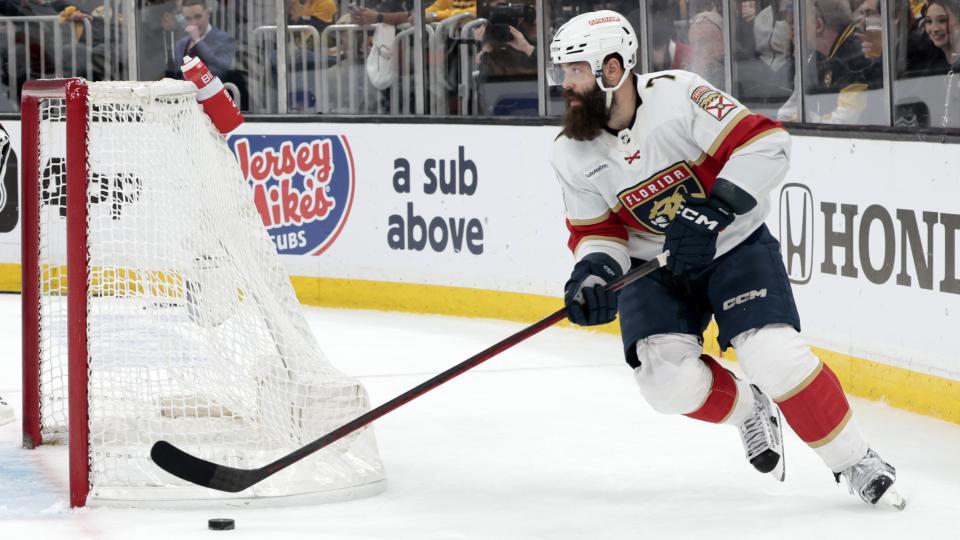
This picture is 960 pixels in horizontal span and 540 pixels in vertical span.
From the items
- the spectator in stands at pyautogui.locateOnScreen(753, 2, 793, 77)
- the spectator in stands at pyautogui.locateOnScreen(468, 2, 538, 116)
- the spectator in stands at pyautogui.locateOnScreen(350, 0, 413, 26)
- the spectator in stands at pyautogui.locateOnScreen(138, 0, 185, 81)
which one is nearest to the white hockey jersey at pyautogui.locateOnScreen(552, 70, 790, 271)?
the spectator in stands at pyautogui.locateOnScreen(753, 2, 793, 77)

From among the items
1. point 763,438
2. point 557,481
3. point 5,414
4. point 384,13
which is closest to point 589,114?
point 763,438

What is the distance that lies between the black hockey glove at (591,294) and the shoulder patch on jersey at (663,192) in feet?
0.46

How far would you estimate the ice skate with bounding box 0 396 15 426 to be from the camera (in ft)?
14.7

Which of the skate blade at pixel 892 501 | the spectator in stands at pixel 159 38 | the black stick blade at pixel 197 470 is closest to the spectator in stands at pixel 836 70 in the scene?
the skate blade at pixel 892 501

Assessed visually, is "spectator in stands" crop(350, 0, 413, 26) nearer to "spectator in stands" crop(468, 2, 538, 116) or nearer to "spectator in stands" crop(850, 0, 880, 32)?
"spectator in stands" crop(468, 2, 538, 116)

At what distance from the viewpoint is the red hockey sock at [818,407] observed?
3.25 meters

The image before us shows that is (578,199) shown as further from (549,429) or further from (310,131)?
(310,131)

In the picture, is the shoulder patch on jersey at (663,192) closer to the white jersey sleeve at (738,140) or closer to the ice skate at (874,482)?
the white jersey sleeve at (738,140)

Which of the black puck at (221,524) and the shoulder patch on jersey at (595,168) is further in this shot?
the shoulder patch on jersey at (595,168)

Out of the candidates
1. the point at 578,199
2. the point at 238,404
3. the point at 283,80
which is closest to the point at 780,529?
the point at 578,199

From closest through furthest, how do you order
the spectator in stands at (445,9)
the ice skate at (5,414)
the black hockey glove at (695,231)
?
the black hockey glove at (695,231) < the ice skate at (5,414) < the spectator in stands at (445,9)

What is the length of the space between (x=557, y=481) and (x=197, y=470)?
882mm

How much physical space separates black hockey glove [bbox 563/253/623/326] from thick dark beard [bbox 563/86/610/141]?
Answer: 0.90ft

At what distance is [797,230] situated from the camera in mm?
4988
